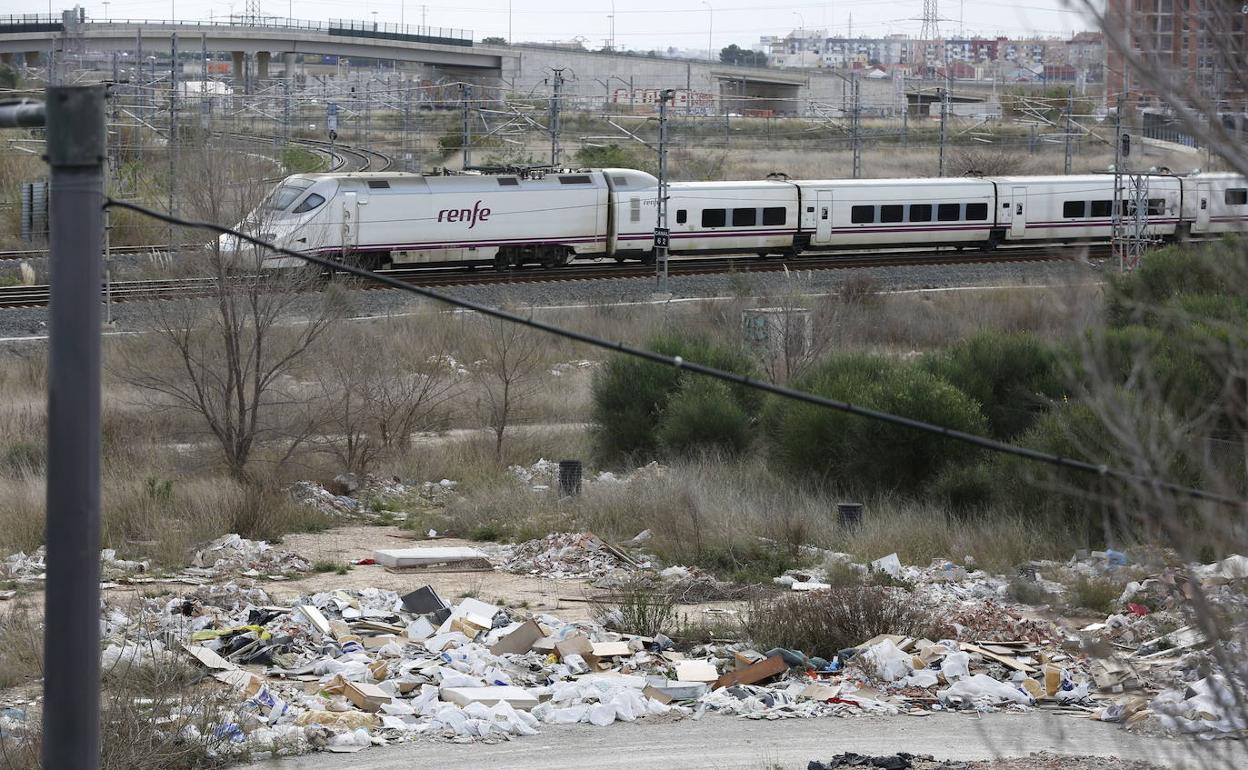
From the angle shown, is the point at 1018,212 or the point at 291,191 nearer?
the point at 291,191

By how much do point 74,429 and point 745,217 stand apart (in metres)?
33.6

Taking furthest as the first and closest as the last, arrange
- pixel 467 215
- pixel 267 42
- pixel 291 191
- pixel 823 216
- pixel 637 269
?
1. pixel 267 42
2. pixel 823 216
3. pixel 637 269
4. pixel 467 215
5. pixel 291 191

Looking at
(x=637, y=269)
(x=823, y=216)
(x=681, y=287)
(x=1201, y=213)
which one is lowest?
(x=681, y=287)

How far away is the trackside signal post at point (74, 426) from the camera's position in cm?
443

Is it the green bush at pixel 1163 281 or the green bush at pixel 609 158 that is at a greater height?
the green bush at pixel 609 158

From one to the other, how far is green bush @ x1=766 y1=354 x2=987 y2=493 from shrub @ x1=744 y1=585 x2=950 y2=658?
6876 mm

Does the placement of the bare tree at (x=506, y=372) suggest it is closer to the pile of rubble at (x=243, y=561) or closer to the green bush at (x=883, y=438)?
the green bush at (x=883, y=438)

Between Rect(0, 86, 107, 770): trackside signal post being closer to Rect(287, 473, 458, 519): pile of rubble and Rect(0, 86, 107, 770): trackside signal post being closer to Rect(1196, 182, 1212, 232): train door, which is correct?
Rect(287, 473, 458, 519): pile of rubble

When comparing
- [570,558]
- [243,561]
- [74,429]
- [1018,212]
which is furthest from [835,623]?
[1018,212]

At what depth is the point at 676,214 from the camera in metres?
36.3

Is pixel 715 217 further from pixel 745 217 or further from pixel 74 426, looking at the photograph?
pixel 74 426

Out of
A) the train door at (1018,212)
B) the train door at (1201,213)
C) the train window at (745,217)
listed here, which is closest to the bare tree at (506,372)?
the train window at (745,217)

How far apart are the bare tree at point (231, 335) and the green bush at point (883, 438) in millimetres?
7090

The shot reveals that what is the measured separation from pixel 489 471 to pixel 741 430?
3978 millimetres
